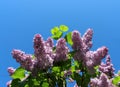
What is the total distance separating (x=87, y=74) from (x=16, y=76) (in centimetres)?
101

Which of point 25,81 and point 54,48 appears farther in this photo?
point 54,48

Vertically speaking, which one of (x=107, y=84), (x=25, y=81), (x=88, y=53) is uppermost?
(x=88, y=53)

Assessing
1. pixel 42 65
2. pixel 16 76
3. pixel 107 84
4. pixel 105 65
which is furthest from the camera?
pixel 105 65

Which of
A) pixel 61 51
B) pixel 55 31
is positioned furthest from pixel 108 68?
pixel 61 51

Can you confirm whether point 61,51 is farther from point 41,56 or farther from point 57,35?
point 57,35

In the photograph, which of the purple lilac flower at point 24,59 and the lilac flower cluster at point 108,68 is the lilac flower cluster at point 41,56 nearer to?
the purple lilac flower at point 24,59

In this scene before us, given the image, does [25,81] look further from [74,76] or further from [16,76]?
[74,76]

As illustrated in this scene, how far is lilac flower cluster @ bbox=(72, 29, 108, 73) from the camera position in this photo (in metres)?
5.47

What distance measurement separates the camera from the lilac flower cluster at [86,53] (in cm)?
547

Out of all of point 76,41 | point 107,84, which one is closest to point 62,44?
point 76,41

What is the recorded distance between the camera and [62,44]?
18.3 ft

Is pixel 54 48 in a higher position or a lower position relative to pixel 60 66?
higher

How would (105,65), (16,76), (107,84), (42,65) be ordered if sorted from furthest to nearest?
(105,65) < (16,76) < (42,65) < (107,84)

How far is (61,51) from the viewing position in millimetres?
5523
